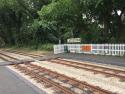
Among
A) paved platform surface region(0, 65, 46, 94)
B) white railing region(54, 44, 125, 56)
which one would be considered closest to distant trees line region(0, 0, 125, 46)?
white railing region(54, 44, 125, 56)

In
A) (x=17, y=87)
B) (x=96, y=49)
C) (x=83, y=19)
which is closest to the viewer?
(x=17, y=87)

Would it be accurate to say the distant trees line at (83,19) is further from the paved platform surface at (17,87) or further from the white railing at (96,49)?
the paved platform surface at (17,87)

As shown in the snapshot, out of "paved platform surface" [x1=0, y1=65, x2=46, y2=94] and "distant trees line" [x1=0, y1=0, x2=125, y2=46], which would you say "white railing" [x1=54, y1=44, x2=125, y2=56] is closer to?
"distant trees line" [x1=0, y1=0, x2=125, y2=46]

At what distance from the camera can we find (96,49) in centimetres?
3145

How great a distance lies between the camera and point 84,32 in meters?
39.4

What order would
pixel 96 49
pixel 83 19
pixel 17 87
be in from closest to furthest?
pixel 17 87 < pixel 96 49 < pixel 83 19

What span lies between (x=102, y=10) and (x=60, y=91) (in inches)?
853

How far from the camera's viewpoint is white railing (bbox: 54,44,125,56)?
→ 2770cm

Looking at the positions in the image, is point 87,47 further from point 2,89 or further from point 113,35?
point 2,89

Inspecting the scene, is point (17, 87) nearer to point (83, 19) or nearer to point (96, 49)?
point (96, 49)

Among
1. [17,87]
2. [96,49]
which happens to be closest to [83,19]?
[96,49]

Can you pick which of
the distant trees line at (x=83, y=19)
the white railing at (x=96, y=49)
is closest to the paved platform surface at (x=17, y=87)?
the white railing at (x=96, y=49)

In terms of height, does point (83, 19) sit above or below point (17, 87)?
above

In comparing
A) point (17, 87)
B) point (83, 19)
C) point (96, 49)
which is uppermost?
point (83, 19)
